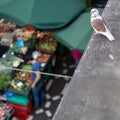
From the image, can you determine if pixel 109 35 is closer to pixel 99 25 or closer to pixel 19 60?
pixel 99 25

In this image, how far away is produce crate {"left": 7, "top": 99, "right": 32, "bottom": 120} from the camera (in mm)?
7934

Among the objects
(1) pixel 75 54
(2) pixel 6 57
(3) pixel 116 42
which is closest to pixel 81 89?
(3) pixel 116 42

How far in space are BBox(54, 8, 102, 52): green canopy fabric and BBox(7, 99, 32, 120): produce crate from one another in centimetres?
190

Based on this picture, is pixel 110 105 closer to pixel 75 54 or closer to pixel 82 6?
pixel 75 54

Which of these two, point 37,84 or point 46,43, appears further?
point 46,43

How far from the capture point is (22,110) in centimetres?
797

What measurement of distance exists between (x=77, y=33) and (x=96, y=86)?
350 cm

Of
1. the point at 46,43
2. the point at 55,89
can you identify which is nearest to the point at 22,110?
the point at 55,89

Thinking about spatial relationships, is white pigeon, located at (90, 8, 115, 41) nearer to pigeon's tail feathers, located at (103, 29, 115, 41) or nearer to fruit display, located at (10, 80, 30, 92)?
pigeon's tail feathers, located at (103, 29, 115, 41)

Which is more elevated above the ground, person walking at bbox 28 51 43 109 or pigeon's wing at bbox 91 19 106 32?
pigeon's wing at bbox 91 19 106 32

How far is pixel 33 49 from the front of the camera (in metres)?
9.14

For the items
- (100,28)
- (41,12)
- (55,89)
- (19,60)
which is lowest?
(55,89)

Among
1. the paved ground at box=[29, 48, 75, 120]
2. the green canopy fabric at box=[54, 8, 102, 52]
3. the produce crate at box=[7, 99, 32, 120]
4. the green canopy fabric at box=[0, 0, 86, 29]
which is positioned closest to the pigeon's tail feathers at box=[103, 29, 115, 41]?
the green canopy fabric at box=[54, 8, 102, 52]

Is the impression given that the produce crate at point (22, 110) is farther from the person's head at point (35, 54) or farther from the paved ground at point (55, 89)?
the person's head at point (35, 54)
